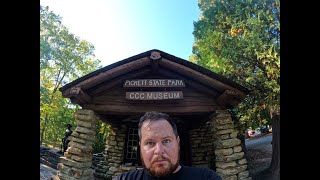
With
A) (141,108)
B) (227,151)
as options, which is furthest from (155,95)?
(227,151)

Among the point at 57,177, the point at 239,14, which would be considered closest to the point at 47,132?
the point at 57,177

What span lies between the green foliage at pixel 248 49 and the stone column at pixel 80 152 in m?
5.26

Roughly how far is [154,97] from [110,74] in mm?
1113

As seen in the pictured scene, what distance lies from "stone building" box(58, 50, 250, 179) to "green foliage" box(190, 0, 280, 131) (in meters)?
2.94

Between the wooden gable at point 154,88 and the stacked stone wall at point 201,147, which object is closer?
the wooden gable at point 154,88

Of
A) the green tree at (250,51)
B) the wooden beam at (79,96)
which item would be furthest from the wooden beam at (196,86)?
the green tree at (250,51)

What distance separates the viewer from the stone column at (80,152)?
567 cm

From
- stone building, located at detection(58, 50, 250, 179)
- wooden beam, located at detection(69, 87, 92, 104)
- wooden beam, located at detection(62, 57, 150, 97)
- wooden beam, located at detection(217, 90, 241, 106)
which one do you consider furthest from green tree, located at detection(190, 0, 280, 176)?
wooden beam, located at detection(69, 87, 92, 104)

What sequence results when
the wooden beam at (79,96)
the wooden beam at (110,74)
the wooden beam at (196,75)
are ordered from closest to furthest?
the wooden beam at (79,96) → the wooden beam at (110,74) → the wooden beam at (196,75)

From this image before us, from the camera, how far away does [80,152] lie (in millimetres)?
5766

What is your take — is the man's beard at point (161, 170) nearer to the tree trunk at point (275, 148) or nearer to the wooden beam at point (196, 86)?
the wooden beam at point (196, 86)

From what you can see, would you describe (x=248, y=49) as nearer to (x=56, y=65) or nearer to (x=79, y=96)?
(x=79, y=96)
